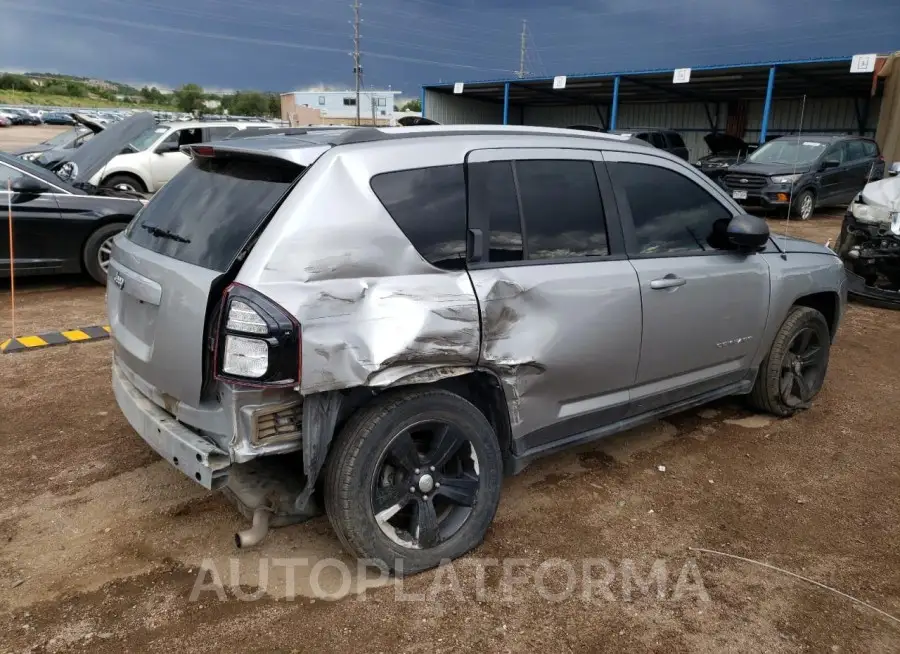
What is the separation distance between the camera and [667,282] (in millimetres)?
3510

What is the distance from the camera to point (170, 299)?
268 centimetres

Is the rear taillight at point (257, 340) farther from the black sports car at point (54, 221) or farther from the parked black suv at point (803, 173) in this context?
the parked black suv at point (803, 173)

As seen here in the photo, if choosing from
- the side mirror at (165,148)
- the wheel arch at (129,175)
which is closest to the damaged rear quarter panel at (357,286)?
the wheel arch at (129,175)

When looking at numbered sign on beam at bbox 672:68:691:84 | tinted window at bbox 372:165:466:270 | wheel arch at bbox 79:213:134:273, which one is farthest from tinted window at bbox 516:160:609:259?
numbered sign on beam at bbox 672:68:691:84

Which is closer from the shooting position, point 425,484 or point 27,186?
point 425,484

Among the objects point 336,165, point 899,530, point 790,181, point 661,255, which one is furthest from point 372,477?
point 790,181

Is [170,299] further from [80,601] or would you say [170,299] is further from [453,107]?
[453,107]

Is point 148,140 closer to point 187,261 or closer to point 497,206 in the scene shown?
point 187,261

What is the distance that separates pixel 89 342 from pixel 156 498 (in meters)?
2.96

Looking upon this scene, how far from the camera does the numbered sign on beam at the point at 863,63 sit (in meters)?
18.3

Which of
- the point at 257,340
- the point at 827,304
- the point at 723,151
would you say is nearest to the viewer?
the point at 257,340

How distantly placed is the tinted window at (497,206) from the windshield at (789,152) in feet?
45.4

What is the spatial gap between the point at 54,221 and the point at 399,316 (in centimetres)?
625

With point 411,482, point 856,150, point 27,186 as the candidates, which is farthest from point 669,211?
point 856,150
